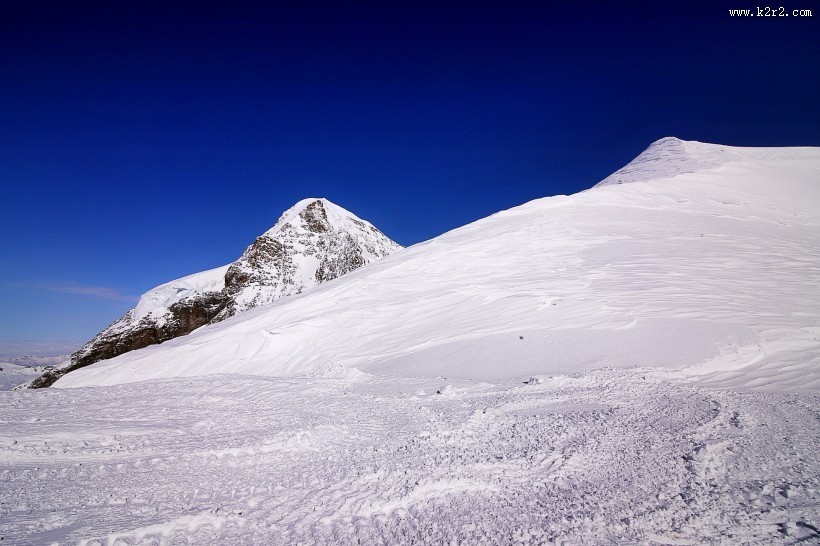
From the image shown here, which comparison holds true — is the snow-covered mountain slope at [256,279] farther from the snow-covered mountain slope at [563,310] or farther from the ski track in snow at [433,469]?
the ski track in snow at [433,469]

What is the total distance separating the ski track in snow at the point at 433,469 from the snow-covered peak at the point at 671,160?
83.4 feet

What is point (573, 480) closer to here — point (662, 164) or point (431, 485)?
point (431, 485)

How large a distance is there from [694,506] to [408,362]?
4.96 meters

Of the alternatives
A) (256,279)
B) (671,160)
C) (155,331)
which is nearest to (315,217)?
(256,279)

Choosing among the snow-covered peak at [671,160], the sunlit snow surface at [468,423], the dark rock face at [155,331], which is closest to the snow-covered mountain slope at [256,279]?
the dark rock face at [155,331]

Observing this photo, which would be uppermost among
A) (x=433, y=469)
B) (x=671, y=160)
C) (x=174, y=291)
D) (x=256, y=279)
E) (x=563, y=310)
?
(x=174, y=291)

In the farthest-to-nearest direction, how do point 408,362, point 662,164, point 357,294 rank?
point 662,164 < point 357,294 < point 408,362

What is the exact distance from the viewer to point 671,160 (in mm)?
31031

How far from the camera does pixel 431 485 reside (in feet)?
10.1

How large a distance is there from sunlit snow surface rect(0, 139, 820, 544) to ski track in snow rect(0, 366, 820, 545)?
0.02 meters

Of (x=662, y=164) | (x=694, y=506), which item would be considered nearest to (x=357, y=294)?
(x=694, y=506)

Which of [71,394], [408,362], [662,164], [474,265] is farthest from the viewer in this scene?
[662,164]

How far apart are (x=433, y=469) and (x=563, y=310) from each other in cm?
568

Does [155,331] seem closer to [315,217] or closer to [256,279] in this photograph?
[256,279]
